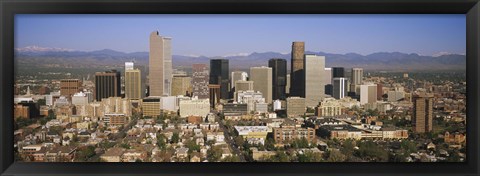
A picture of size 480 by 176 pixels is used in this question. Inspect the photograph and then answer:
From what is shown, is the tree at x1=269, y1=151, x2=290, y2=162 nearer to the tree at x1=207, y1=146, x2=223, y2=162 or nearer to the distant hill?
the tree at x1=207, y1=146, x2=223, y2=162

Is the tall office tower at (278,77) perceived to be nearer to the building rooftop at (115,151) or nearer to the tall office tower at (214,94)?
the tall office tower at (214,94)

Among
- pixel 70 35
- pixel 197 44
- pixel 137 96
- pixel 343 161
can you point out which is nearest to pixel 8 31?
pixel 70 35

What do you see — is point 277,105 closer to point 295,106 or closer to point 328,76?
point 295,106

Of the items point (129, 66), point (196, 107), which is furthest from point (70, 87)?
point (196, 107)

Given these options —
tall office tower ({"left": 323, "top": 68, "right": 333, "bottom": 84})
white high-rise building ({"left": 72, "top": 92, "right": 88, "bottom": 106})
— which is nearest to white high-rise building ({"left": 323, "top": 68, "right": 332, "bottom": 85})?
tall office tower ({"left": 323, "top": 68, "right": 333, "bottom": 84})

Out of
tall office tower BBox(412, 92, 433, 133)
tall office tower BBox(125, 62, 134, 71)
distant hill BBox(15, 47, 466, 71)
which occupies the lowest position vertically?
tall office tower BBox(412, 92, 433, 133)

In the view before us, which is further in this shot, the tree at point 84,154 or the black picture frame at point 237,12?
the tree at point 84,154

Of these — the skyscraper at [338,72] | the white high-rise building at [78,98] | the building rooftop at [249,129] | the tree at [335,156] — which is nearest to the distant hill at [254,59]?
the skyscraper at [338,72]

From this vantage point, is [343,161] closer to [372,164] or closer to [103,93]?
[372,164]
